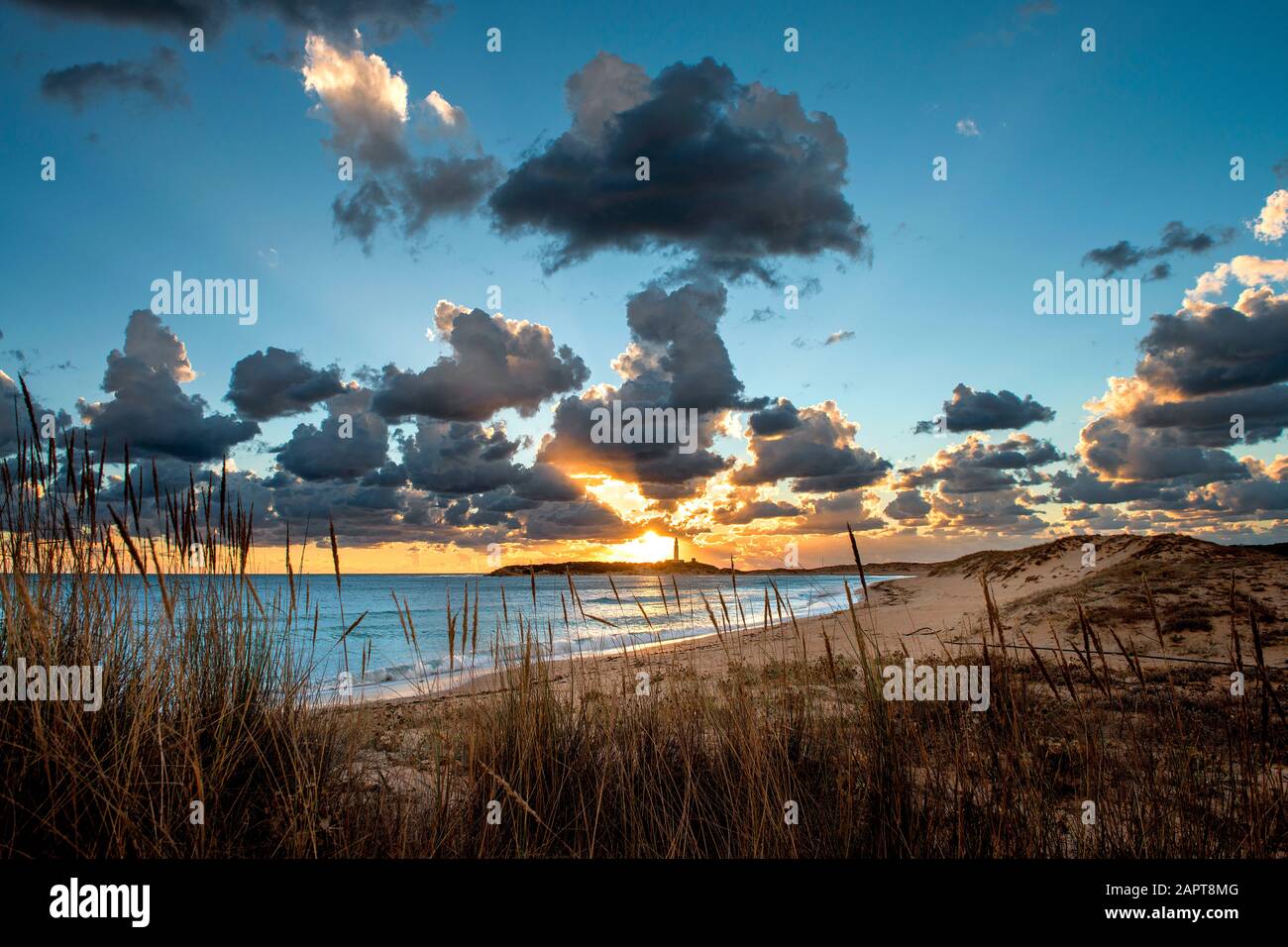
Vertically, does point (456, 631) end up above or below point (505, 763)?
above

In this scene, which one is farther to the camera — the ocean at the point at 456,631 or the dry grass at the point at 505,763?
the ocean at the point at 456,631

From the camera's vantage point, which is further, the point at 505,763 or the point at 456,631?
the point at 456,631

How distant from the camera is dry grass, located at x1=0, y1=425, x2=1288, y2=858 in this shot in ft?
8.92

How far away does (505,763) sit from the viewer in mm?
3600

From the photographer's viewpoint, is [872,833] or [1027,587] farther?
[1027,587]

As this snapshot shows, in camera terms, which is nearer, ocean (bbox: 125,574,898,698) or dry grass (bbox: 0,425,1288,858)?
dry grass (bbox: 0,425,1288,858)

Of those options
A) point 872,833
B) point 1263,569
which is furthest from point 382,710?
point 1263,569

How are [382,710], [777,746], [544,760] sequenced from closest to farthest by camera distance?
[777,746] < [544,760] < [382,710]

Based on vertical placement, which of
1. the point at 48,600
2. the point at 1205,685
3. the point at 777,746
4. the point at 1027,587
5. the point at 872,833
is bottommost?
the point at 1027,587

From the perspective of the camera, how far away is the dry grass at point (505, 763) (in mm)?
2719
